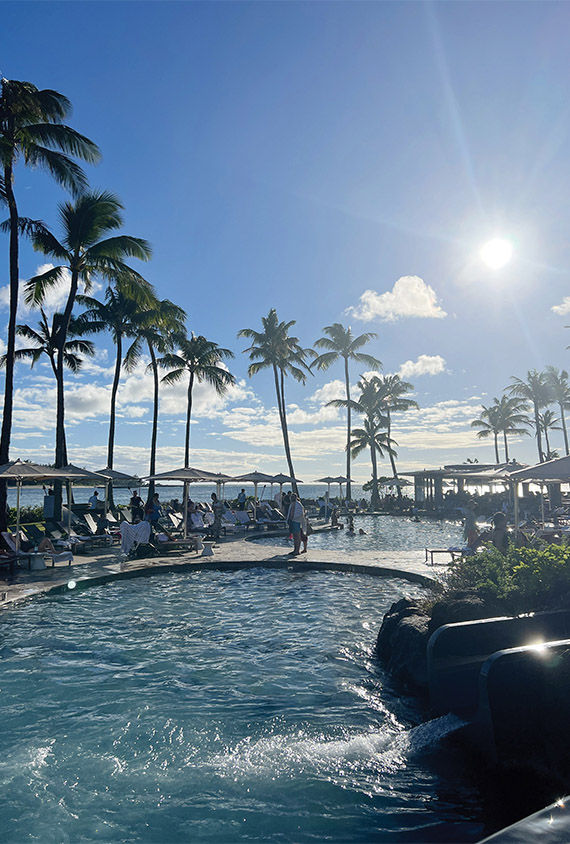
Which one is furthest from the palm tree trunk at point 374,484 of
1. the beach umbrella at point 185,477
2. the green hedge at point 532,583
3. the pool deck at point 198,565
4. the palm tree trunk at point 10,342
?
the green hedge at point 532,583

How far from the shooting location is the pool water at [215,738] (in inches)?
148

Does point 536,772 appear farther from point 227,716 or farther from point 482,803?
point 227,716

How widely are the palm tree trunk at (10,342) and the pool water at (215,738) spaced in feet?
25.8

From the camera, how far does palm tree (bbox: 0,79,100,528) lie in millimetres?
15406

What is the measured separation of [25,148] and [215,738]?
1936 cm

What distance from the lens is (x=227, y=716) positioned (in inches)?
211

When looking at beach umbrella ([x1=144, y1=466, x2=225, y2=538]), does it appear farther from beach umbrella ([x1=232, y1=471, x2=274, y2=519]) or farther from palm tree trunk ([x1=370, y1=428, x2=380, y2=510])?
palm tree trunk ([x1=370, y1=428, x2=380, y2=510])

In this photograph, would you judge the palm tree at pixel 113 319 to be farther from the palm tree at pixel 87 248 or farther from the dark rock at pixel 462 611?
the dark rock at pixel 462 611

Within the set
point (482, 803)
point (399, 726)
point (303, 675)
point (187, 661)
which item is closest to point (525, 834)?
point (482, 803)

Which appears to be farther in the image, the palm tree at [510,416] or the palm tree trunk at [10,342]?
the palm tree at [510,416]

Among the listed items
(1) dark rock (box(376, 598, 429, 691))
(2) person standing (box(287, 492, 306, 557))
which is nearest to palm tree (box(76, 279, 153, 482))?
(2) person standing (box(287, 492, 306, 557))

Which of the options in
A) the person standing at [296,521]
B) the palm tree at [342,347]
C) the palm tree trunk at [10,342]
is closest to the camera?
the person standing at [296,521]

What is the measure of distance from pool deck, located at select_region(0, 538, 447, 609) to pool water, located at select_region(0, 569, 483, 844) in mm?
1789

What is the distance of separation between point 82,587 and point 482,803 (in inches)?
358
